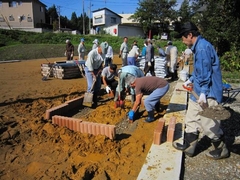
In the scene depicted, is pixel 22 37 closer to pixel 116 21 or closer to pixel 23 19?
pixel 23 19

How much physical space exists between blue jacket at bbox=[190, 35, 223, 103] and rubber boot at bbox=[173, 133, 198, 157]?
672mm

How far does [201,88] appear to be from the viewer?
2584 mm

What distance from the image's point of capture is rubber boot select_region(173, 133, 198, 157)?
2.89 m

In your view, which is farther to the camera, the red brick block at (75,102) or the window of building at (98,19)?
the window of building at (98,19)

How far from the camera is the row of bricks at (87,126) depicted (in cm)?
343

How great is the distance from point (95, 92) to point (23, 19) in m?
39.7

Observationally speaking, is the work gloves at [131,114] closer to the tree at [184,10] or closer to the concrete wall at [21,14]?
the tree at [184,10]

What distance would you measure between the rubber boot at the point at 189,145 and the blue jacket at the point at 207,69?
67 centimetres

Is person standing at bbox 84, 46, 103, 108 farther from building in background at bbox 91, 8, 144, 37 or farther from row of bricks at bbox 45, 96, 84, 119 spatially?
building in background at bbox 91, 8, 144, 37

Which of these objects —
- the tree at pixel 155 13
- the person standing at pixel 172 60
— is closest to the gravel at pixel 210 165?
the person standing at pixel 172 60

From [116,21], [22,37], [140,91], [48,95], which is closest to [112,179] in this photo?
[140,91]

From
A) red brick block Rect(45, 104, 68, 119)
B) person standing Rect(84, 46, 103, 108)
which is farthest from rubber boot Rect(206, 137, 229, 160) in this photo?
person standing Rect(84, 46, 103, 108)

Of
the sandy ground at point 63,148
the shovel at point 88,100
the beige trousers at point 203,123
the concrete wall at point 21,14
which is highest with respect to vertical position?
the concrete wall at point 21,14

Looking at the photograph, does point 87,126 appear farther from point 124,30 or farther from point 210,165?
point 124,30
